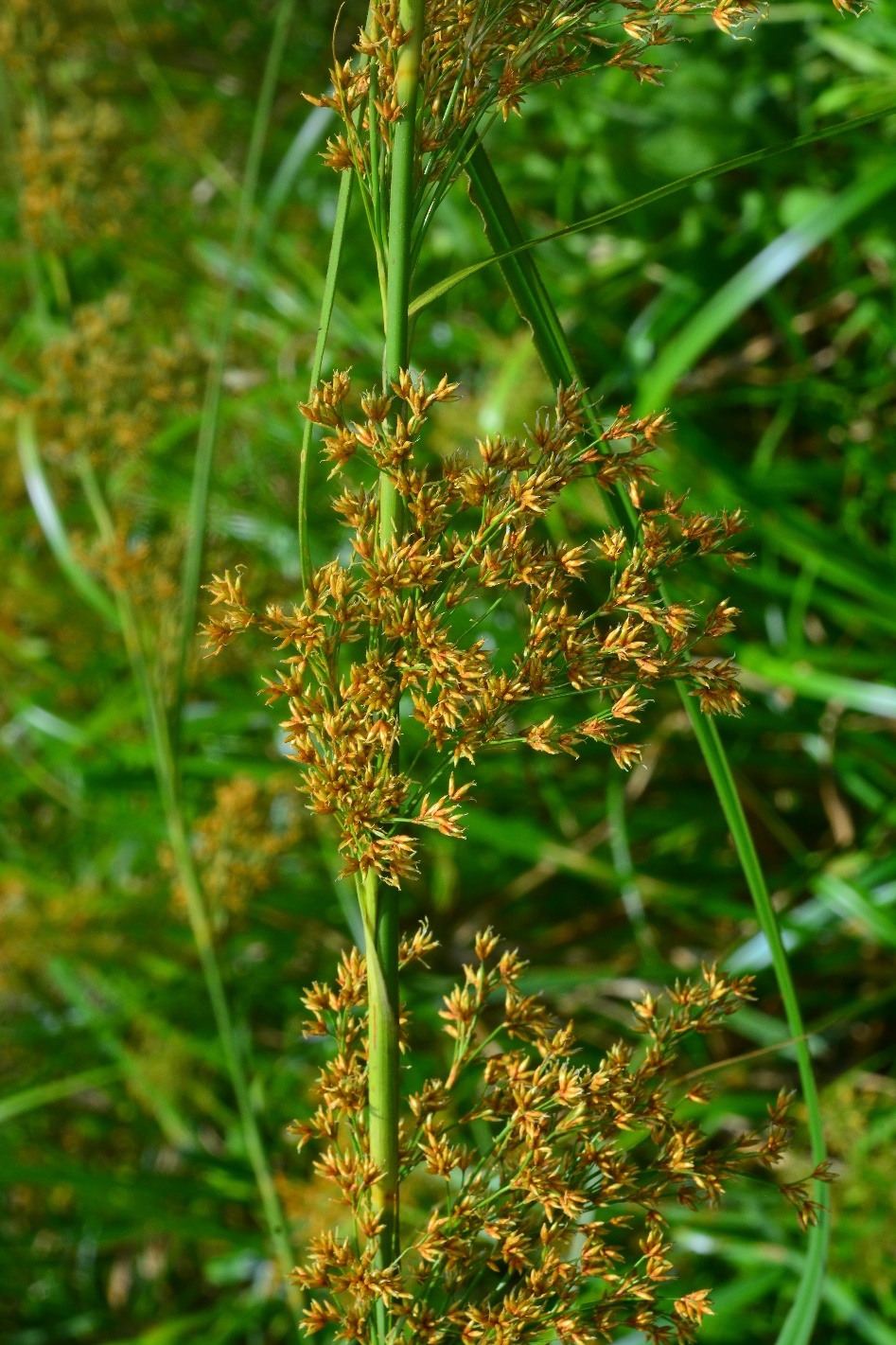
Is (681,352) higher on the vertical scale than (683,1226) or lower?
higher

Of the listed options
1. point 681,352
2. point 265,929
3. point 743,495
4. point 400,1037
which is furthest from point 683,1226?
point 400,1037

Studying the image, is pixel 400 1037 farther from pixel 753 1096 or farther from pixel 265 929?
pixel 265 929

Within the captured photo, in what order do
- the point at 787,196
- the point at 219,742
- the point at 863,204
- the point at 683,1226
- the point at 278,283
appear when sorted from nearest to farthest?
the point at 863,204 < the point at 683,1226 < the point at 787,196 < the point at 219,742 < the point at 278,283

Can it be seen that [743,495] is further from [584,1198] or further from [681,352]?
[584,1198]

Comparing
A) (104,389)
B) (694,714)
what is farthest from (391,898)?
(104,389)

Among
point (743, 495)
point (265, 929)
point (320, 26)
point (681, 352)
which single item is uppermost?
point (320, 26)

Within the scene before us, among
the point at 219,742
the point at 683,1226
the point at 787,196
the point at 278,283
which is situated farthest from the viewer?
the point at 278,283

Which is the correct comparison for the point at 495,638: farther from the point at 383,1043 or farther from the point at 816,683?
the point at 383,1043

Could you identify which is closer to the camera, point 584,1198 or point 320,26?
point 584,1198
